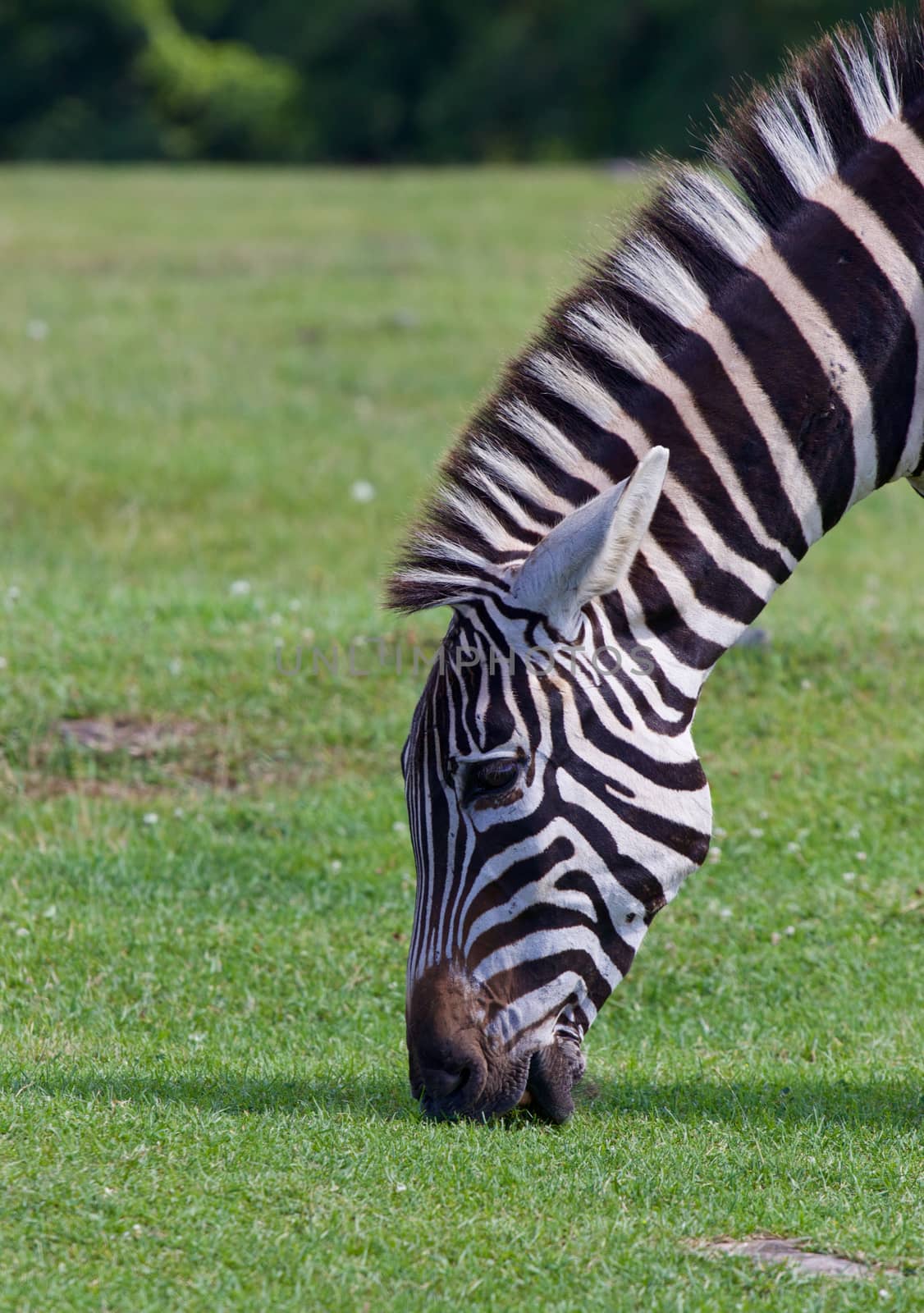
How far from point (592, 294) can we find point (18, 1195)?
2.78 metres

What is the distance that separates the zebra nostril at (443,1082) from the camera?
3865 mm

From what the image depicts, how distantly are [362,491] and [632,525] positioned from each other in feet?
26.7

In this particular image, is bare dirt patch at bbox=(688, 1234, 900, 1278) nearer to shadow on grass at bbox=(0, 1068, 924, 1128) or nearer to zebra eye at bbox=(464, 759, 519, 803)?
shadow on grass at bbox=(0, 1068, 924, 1128)

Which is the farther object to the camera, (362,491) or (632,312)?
(362,491)

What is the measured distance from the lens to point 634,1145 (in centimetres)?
407

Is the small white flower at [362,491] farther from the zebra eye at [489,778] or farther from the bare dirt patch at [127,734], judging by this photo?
the zebra eye at [489,778]

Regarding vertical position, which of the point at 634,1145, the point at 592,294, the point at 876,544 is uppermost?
the point at 876,544

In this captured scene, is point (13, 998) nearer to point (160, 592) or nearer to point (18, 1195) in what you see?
point (18, 1195)

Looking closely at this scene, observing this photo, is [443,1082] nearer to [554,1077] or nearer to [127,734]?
[554,1077]

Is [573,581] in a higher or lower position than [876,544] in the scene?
lower

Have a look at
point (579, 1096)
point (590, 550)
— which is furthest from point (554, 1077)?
point (590, 550)

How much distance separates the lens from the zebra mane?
403 centimetres

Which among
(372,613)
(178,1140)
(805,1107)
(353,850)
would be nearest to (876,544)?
(372,613)

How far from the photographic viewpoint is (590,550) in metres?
3.68
